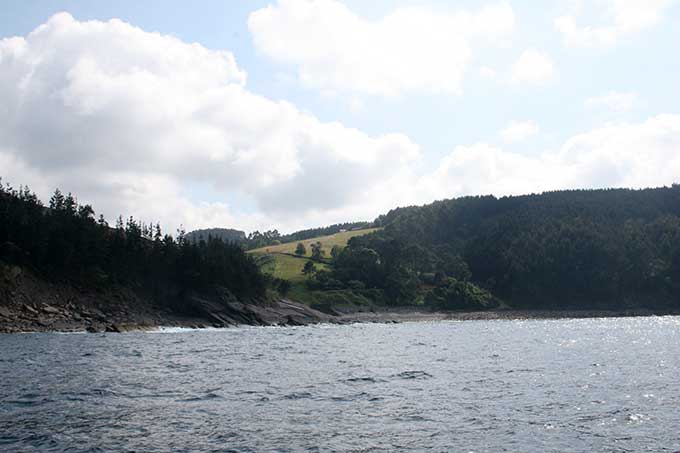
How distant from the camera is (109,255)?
141750 millimetres

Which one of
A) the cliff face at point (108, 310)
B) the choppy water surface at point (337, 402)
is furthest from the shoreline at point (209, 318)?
the choppy water surface at point (337, 402)

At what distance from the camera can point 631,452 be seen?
77.3ft

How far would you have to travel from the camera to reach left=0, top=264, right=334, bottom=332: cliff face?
4112 inches

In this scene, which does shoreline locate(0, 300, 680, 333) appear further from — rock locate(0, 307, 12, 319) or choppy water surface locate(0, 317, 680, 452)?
choppy water surface locate(0, 317, 680, 452)

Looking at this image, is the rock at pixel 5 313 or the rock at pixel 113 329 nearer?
the rock at pixel 5 313

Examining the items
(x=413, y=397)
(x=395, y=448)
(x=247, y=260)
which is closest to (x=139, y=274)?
(x=247, y=260)

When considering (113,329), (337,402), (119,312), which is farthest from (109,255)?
(337,402)

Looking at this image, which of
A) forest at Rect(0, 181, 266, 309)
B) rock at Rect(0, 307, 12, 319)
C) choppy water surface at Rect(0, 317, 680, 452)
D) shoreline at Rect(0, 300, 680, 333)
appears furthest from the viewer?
forest at Rect(0, 181, 266, 309)

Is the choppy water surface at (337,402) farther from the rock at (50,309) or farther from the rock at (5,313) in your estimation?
the rock at (50,309)

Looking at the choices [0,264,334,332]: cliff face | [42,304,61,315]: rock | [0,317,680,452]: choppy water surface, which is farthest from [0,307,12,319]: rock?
[0,317,680,452]: choppy water surface

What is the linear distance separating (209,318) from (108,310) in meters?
25.1

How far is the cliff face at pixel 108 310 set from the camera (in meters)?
104

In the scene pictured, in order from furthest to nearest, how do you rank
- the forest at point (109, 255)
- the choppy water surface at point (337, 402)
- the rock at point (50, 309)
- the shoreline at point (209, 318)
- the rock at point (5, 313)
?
the forest at point (109, 255), the rock at point (50, 309), the shoreline at point (209, 318), the rock at point (5, 313), the choppy water surface at point (337, 402)

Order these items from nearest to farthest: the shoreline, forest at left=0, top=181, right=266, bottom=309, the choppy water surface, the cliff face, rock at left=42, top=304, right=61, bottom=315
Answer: the choppy water surface → the shoreline → the cliff face → rock at left=42, top=304, right=61, bottom=315 → forest at left=0, top=181, right=266, bottom=309
